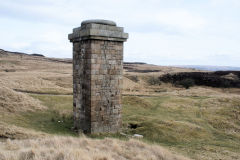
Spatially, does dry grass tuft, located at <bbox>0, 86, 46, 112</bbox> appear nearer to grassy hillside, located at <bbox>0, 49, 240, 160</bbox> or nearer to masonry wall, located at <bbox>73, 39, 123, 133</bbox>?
grassy hillside, located at <bbox>0, 49, 240, 160</bbox>

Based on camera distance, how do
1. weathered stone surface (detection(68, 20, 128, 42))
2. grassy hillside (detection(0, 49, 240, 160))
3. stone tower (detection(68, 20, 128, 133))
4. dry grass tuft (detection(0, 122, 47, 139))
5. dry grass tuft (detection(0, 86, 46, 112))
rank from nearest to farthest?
grassy hillside (detection(0, 49, 240, 160))
dry grass tuft (detection(0, 122, 47, 139))
weathered stone surface (detection(68, 20, 128, 42))
stone tower (detection(68, 20, 128, 133))
dry grass tuft (detection(0, 86, 46, 112))

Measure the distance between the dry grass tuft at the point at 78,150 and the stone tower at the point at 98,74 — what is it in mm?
2906

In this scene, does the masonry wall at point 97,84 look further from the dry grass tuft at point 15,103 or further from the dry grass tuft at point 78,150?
the dry grass tuft at point 15,103

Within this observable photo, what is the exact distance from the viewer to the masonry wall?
12078 mm

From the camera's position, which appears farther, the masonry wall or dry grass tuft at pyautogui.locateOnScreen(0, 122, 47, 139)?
the masonry wall

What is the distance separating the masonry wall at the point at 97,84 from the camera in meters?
12.1

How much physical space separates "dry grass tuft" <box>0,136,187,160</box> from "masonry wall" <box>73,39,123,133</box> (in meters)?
2.82

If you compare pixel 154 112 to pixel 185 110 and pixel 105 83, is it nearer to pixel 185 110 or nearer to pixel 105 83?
pixel 185 110

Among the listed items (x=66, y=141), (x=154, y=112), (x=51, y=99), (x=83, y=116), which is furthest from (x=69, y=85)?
(x=66, y=141)

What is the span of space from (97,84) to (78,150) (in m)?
5.44

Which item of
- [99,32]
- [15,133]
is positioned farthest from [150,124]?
[15,133]

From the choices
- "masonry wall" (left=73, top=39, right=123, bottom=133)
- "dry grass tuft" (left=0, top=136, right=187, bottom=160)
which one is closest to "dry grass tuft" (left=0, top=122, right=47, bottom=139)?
"dry grass tuft" (left=0, top=136, right=187, bottom=160)

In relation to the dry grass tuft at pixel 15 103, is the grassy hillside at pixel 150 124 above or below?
below

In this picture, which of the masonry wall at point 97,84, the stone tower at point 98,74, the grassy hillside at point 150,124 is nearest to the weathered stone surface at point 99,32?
the stone tower at point 98,74
